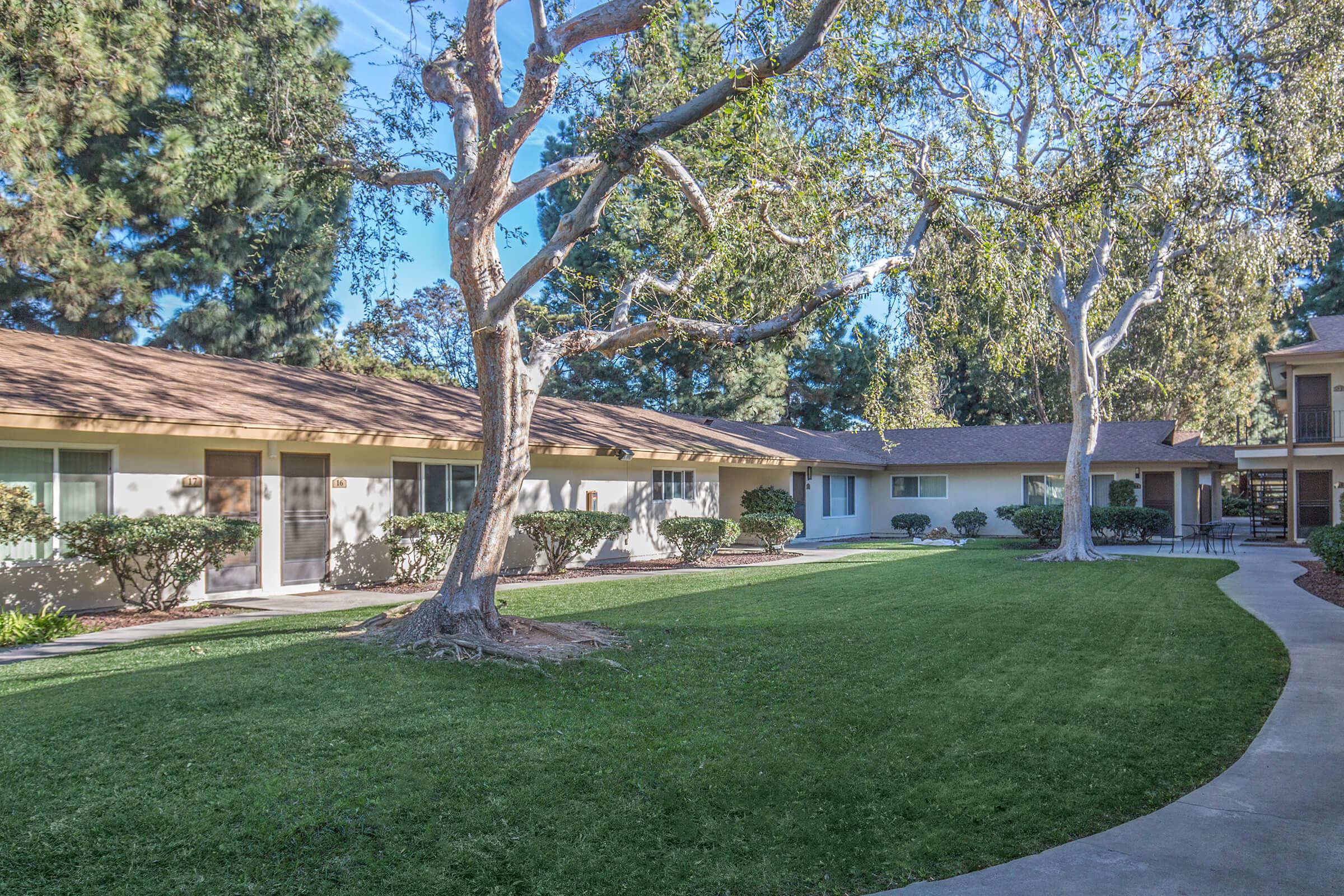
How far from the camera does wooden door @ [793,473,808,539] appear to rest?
25422mm

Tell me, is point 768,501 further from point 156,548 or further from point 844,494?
point 156,548

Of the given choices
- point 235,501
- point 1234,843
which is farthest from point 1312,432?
point 235,501

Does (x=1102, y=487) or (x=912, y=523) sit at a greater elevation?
(x=1102, y=487)

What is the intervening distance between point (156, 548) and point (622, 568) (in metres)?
8.67

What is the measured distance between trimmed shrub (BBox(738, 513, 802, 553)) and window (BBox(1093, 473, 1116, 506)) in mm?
11570

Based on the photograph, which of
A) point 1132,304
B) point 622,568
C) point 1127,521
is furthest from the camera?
point 1127,521

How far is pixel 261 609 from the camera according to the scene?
37.0ft

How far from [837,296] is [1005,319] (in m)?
4.51

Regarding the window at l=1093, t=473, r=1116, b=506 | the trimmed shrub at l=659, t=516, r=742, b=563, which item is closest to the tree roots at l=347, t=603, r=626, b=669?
the trimmed shrub at l=659, t=516, r=742, b=563

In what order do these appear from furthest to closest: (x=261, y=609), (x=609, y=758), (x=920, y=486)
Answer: (x=920, y=486), (x=261, y=609), (x=609, y=758)

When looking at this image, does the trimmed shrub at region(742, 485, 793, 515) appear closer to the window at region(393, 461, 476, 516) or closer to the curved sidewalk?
the window at region(393, 461, 476, 516)

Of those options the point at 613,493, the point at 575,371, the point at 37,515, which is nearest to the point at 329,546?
the point at 37,515

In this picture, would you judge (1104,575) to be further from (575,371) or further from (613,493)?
(575,371)

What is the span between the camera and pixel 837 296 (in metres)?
9.54
